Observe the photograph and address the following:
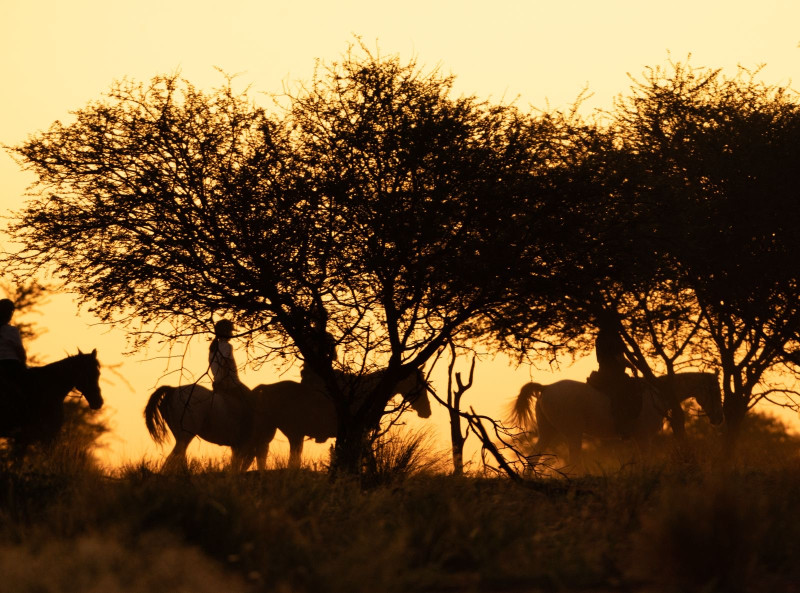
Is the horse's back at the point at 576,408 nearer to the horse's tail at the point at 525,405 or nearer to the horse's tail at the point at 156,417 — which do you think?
the horse's tail at the point at 525,405

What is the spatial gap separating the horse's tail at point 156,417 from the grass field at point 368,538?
6891 millimetres

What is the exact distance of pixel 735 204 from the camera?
2200cm

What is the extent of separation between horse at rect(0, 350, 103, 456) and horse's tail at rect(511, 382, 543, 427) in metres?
10.7

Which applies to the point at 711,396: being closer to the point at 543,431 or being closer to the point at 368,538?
the point at 543,431

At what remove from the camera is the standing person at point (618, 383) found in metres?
21.1

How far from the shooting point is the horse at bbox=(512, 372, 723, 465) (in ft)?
77.4

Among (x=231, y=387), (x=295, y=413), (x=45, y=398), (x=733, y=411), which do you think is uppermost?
(x=231, y=387)

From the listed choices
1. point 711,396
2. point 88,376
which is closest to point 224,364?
point 88,376

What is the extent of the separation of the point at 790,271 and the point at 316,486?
1315 centimetres

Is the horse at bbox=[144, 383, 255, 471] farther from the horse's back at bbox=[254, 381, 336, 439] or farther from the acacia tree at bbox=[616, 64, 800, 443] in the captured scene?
the acacia tree at bbox=[616, 64, 800, 443]

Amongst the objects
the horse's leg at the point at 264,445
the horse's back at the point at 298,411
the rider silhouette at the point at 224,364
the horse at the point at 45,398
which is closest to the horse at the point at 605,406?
the horse's back at the point at 298,411

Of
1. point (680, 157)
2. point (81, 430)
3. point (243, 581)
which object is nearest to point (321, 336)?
point (243, 581)

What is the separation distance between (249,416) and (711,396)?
10.1 m

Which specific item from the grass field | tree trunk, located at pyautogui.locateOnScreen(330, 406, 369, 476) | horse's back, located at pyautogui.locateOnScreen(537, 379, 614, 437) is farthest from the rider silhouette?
horse's back, located at pyautogui.locateOnScreen(537, 379, 614, 437)
